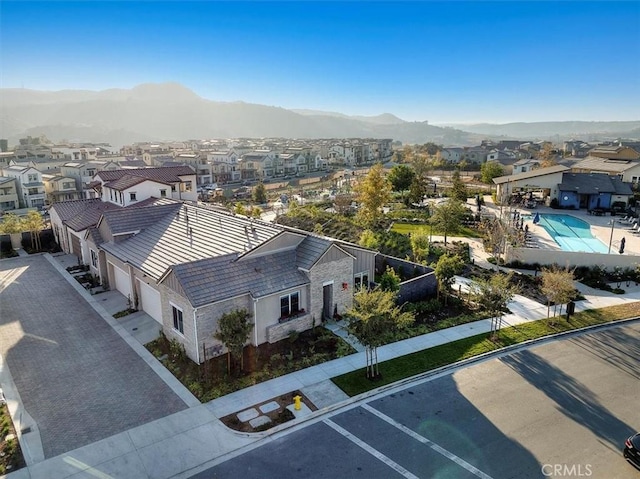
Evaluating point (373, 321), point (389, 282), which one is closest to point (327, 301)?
point (389, 282)

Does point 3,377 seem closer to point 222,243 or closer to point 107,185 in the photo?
point 222,243

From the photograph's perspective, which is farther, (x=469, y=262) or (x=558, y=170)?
(x=558, y=170)

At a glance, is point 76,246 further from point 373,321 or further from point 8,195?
point 8,195

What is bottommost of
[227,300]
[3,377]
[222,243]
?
[3,377]

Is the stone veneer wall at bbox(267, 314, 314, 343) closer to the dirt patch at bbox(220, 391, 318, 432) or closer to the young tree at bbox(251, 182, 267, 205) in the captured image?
the dirt patch at bbox(220, 391, 318, 432)

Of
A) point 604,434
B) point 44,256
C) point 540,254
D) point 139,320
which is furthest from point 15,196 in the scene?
point 604,434
